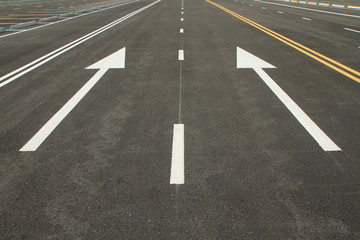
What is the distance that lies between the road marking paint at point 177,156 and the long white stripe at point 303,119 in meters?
2.16

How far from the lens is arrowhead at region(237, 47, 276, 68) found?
8648mm

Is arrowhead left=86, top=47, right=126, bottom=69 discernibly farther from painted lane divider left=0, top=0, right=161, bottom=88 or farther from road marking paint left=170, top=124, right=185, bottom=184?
road marking paint left=170, top=124, right=185, bottom=184

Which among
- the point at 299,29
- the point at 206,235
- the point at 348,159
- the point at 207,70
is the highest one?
the point at 299,29

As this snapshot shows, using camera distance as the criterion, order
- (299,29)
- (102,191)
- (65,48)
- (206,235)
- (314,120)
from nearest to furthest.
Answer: (206,235)
(102,191)
(314,120)
(65,48)
(299,29)

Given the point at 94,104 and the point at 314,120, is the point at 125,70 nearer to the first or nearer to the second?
the point at 94,104

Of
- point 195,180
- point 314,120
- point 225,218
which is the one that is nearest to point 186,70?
point 314,120

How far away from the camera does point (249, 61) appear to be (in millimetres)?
9156

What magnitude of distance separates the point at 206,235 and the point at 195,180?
0.89 metres

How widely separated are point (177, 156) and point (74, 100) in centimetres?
323

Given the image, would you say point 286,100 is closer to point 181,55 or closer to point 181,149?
point 181,149

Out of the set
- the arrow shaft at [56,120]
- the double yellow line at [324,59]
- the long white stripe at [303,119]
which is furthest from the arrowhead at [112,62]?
the double yellow line at [324,59]

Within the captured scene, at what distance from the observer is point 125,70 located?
8391 millimetres

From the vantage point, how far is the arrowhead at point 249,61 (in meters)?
8.65

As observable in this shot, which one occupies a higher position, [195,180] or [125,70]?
[125,70]
